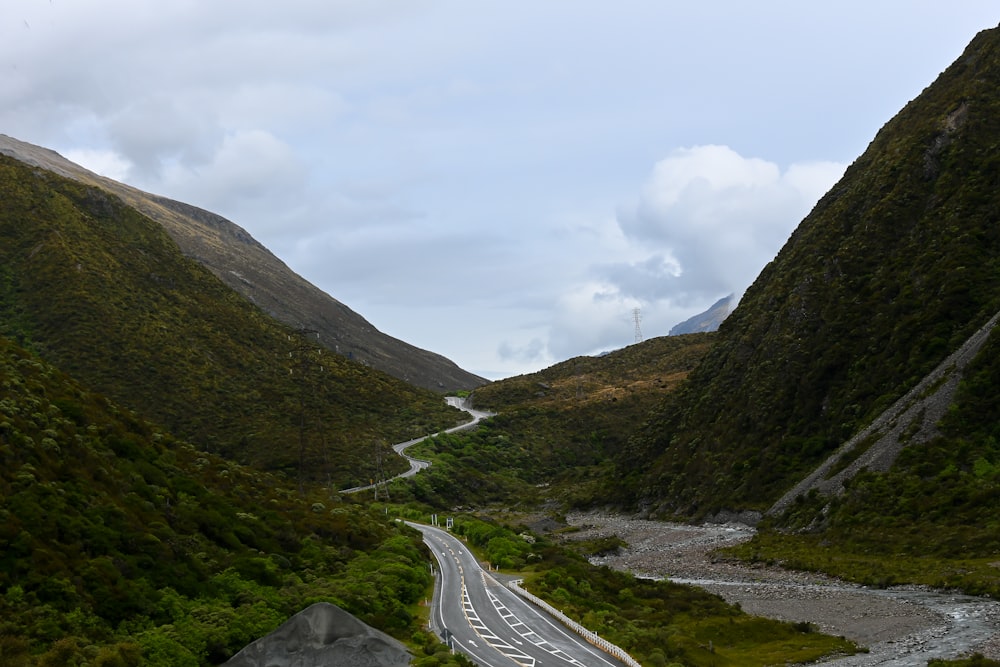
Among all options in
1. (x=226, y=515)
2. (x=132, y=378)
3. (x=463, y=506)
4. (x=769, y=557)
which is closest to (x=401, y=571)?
(x=226, y=515)

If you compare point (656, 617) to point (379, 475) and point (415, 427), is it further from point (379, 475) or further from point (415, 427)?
point (415, 427)

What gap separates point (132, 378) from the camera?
357ft

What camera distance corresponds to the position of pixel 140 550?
31.5 metres

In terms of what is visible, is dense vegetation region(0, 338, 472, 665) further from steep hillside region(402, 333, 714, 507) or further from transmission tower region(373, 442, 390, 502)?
steep hillside region(402, 333, 714, 507)

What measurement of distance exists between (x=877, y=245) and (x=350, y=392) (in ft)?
296

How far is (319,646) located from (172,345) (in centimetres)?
10404

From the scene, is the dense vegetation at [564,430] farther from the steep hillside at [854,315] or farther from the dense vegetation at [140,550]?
the dense vegetation at [140,550]

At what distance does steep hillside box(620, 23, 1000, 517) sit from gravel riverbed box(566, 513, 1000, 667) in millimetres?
11344

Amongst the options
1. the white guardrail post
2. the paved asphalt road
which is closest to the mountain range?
the paved asphalt road

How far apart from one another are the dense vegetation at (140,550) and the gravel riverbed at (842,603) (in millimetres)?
19295

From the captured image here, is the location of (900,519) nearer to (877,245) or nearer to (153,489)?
(877,245)

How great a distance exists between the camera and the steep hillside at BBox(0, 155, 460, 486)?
108 m

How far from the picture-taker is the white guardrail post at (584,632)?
31939mm

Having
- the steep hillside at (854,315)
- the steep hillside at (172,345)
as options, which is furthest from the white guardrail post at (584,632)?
the steep hillside at (172,345)
